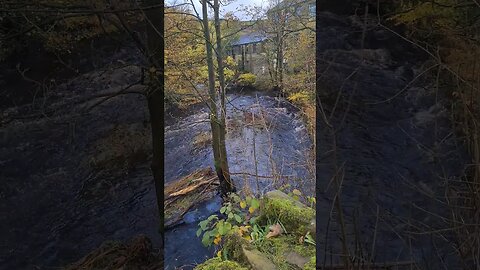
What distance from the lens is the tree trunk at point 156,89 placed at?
5.38 ft

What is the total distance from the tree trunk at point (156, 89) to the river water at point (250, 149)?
509 millimetres

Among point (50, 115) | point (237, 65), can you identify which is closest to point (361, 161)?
point (237, 65)

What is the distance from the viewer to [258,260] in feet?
7.52

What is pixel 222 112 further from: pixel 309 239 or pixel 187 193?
pixel 309 239

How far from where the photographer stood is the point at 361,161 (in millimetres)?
1732

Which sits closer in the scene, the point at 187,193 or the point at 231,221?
the point at 187,193

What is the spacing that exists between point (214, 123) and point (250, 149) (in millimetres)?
274

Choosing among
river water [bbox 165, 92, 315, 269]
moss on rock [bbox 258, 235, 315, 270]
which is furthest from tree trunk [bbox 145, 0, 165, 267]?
moss on rock [bbox 258, 235, 315, 270]

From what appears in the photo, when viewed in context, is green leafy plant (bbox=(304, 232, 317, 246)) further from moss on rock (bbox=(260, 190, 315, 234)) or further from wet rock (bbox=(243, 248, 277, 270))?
wet rock (bbox=(243, 248, 277, 270))

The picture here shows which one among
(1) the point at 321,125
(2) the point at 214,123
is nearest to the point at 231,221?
(2) the point at 214,123

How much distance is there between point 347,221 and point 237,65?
1.12m

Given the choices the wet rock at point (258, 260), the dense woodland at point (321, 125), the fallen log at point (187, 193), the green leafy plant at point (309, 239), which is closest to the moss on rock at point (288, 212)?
the green leafy plant at point (309, 239)

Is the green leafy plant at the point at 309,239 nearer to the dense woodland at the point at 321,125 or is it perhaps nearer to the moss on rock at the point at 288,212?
the moss on rock at the point at 288,212

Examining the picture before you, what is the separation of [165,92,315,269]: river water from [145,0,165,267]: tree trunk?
51cm
